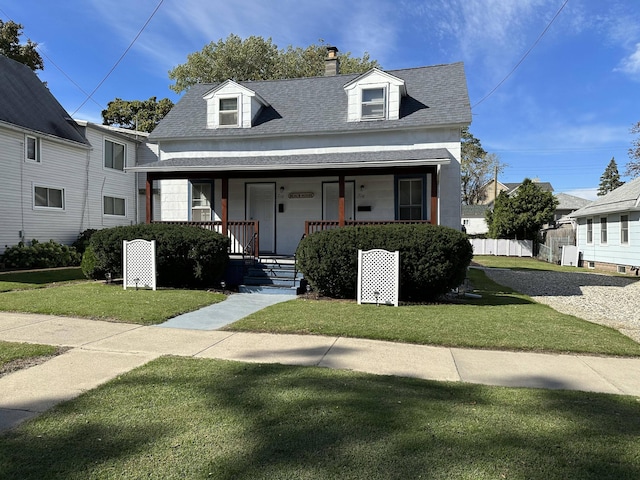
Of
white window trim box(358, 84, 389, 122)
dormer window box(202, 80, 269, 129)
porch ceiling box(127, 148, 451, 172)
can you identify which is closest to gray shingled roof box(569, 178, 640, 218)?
porch ceiling box(127, 148, 451, 172)

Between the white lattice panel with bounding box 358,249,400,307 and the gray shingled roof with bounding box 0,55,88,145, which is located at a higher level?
the gray shingled roof with bounding box 0,55,88,145

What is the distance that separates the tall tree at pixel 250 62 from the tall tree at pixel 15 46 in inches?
373

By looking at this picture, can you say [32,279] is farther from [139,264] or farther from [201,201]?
[201,201]

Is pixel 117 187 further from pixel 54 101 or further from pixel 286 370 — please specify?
pixel 286 370

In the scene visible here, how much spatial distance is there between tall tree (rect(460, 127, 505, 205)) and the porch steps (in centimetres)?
4848

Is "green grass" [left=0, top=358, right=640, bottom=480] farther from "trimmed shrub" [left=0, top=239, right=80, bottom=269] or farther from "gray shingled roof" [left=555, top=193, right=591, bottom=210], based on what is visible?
"gray shingled roof" [left=555, top=193, right=591, bottom=210]

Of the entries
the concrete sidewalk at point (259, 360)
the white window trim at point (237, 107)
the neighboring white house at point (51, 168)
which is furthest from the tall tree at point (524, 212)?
the concrete sidewalk at point (259, 360)

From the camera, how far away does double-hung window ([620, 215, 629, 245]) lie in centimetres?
1872

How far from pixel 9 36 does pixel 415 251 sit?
28.5 m

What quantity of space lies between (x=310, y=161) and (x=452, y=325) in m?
7.33

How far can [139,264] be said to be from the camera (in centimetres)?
1065

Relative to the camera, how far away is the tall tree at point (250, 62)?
31.7 meters

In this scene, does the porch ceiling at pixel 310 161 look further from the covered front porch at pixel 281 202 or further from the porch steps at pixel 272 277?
the porch steps at pixel 272 277

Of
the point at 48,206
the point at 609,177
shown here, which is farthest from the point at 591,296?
the point at 609,177
